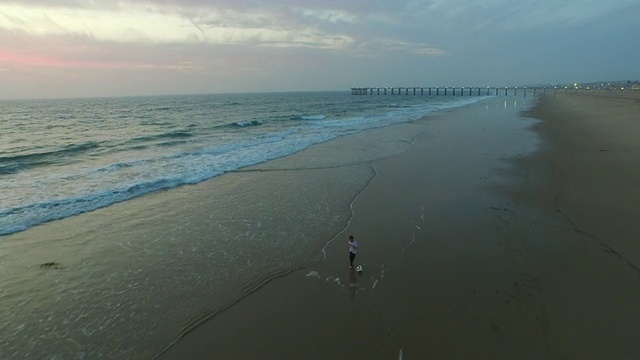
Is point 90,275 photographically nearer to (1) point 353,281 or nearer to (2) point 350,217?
(1) point 353,281

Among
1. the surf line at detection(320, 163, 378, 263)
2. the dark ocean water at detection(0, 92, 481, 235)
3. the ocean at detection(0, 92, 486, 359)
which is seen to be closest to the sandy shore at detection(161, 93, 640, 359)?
the surf line at detection(320, 163, 378, 263)

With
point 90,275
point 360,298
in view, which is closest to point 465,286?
point 360,298

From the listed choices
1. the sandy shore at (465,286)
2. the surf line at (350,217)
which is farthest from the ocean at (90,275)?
the sandy shore at (465,286)

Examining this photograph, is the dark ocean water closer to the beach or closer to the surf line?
the beach

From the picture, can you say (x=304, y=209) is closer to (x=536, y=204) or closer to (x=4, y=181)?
(x=536, y=204)

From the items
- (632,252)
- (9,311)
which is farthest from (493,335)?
(9,311)

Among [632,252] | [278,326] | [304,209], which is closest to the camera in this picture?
[278,326]
